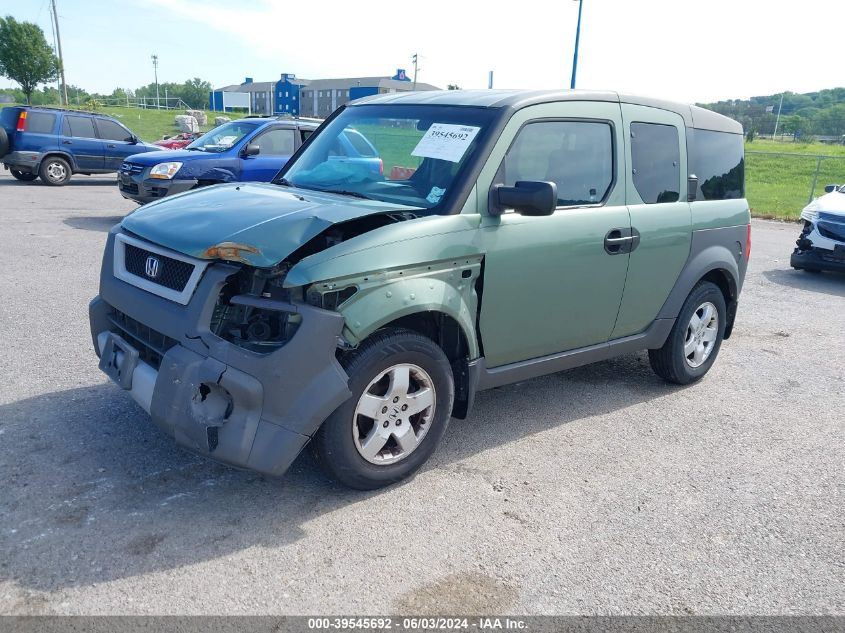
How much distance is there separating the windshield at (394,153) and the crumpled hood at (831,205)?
8.39m

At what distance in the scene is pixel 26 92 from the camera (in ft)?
189

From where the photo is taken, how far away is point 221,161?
11.3m

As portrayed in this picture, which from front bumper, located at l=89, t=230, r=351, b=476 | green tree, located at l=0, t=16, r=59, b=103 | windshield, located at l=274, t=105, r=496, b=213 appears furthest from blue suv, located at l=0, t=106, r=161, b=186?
green tree, located at l=0, t=16, r=59, b=103

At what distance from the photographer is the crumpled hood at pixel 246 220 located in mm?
3258

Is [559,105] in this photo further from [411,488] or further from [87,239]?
[87,239]

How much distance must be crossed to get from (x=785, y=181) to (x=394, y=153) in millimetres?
29376

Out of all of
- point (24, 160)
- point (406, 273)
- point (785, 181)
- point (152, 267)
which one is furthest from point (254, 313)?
point (785, 181)

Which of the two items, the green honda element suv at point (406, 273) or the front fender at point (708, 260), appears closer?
the green honda element suv at point (406, 273)

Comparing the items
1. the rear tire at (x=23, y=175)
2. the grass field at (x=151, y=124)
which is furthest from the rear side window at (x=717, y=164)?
the grass field at (x=151, y=124)

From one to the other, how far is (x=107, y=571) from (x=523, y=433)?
2553 mm

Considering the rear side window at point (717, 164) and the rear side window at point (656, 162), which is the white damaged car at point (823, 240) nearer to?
the rear side window at point (717, 164)

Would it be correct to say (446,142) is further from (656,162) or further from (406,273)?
(656,162)

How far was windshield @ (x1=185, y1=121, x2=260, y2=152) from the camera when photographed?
12.0 m

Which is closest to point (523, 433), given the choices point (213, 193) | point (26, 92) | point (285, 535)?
point (285, 535)
